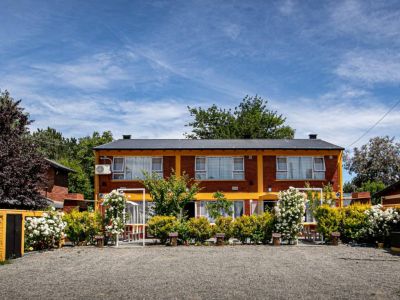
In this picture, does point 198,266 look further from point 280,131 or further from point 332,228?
point 280,131

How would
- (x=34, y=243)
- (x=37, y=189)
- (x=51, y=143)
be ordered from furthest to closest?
(x=51, y=143) → (x=37, y=189) → (x=34, y=243)

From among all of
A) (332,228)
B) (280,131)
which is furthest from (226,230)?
(280,131)

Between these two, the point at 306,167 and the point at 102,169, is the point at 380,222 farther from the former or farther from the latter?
the point at 102,169

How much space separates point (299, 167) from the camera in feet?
104

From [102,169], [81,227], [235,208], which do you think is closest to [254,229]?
[81,227]

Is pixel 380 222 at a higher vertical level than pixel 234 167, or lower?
lower

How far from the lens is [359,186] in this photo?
2174 inches

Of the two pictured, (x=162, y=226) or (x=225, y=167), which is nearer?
(x=162, y=226)

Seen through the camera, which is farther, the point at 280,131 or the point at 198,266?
the point at 280,131

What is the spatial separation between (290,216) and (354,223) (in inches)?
106

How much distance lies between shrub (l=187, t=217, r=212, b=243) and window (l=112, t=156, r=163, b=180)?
32.3 feet

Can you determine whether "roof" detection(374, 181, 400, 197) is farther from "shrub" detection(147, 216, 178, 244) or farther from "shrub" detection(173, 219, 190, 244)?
"shrub" detection(147, 216, 178, 244)

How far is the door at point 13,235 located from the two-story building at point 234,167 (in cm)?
1401

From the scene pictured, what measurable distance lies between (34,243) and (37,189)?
5975 millimetres
